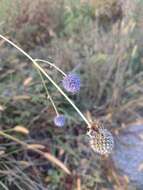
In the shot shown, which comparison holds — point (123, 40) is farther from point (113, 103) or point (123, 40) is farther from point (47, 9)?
point (47, 9)

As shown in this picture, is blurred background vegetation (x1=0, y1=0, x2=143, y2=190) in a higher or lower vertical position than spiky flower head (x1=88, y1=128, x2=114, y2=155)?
lower

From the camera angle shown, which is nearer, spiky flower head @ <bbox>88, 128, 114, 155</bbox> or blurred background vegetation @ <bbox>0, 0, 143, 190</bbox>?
spiky flower head @ <bbox>88, 128, 114, 155</bbox>

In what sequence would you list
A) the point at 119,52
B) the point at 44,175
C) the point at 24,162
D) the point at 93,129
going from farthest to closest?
the point at 119,52, the point at 44,175, the point at 24,162, the point at 93,129

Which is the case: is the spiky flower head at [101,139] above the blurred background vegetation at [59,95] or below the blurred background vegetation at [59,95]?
above

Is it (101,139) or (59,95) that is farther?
(59,95)

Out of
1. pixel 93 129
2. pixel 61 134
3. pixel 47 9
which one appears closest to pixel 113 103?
pixel 61 134

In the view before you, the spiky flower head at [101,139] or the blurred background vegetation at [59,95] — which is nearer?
the spiky flower head at [101,139]

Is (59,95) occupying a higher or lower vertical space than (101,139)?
lower

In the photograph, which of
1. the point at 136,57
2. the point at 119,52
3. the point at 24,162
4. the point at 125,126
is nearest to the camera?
the point at 24,162
